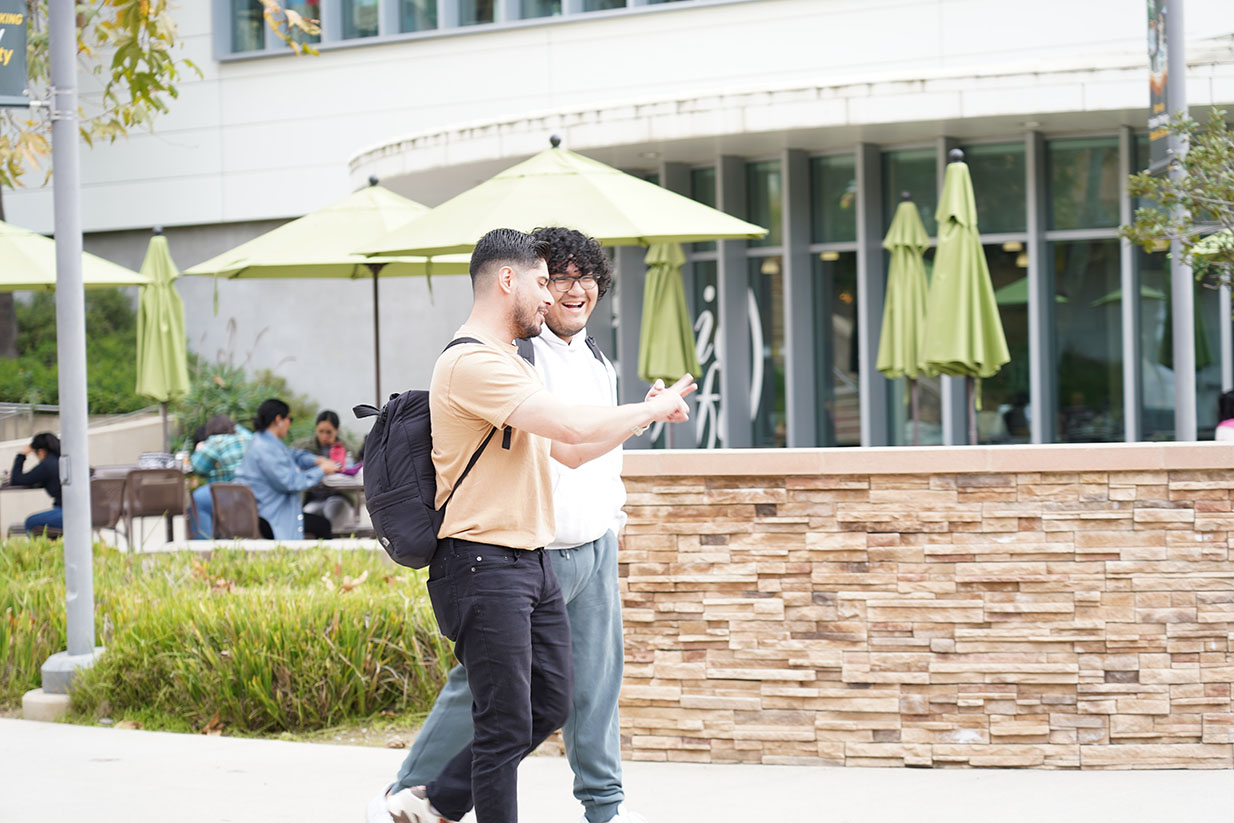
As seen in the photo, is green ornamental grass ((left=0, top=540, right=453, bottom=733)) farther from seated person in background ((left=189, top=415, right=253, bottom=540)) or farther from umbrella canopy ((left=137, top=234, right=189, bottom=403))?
umbrella canopy ((left=137, top=234, right=189, bottom=403))

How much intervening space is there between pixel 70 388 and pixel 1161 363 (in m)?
11.9

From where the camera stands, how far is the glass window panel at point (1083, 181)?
49.9 ft

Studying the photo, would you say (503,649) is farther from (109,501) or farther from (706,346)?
(706,346)

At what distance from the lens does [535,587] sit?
384 centimetres

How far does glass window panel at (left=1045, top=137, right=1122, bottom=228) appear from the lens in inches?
598

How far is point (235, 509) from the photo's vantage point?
9992 millimetres

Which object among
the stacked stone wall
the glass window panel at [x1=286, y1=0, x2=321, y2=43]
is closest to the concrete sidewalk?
the stacked stone wall

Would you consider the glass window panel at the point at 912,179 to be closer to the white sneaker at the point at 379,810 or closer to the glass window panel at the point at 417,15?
the glass window panel at the point at 417,15

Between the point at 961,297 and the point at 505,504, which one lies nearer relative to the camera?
the point at 505,504

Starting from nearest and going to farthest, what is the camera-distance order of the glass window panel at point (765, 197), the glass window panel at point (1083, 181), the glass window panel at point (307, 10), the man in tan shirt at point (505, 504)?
the man in tan shirt at point (505, 504), the glass window panel at point (1083, 181), the glass window panel at point (765, 197), the glass window panel at point (307, 10)

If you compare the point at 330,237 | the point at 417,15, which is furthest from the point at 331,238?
the point at 417,15

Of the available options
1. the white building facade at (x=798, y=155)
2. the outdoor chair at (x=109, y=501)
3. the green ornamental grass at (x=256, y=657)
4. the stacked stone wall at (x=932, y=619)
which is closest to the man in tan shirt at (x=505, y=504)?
the stacked stone wall at (x=932, y=619)

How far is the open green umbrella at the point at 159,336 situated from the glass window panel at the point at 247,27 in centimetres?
885

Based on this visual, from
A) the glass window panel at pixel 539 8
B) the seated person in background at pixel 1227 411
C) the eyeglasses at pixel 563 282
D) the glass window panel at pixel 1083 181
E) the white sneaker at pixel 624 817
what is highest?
the glass window panel at pixel 539 8
